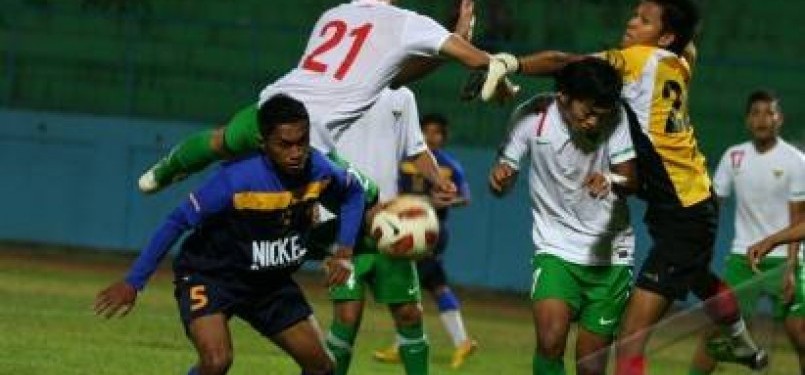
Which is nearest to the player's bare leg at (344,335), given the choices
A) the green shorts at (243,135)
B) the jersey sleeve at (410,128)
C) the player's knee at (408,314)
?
the player's knee at (408,314)

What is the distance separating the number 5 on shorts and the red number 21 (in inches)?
54.2

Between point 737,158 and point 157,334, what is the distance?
465 centimetres

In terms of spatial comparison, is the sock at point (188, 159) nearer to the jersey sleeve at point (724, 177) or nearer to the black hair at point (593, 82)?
the black hair at point (593, 82)

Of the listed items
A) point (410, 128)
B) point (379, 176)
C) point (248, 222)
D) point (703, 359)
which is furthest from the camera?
point (410, 128)

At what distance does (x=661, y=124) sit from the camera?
1033 cm

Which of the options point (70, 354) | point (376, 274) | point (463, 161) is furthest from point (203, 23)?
point (376, 274)

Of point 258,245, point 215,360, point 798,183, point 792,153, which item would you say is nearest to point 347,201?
point 258,245

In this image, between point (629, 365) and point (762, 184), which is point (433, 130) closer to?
point (762, 184)

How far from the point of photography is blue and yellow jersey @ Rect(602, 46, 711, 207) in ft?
33.8

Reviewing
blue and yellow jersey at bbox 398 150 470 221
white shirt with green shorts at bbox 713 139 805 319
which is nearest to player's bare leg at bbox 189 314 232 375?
white shirt with green shorts at bbox 713 139 805 319

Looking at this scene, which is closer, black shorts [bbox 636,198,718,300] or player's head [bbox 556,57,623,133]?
player's head [bbox 556,57,623,133]

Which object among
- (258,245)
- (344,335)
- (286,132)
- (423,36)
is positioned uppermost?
(423,36)

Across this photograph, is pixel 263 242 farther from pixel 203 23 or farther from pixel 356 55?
pixel 203 23

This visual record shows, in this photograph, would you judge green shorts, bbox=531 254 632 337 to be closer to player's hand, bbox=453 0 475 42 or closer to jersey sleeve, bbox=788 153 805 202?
player's hand, bbox=453 0 475 42
